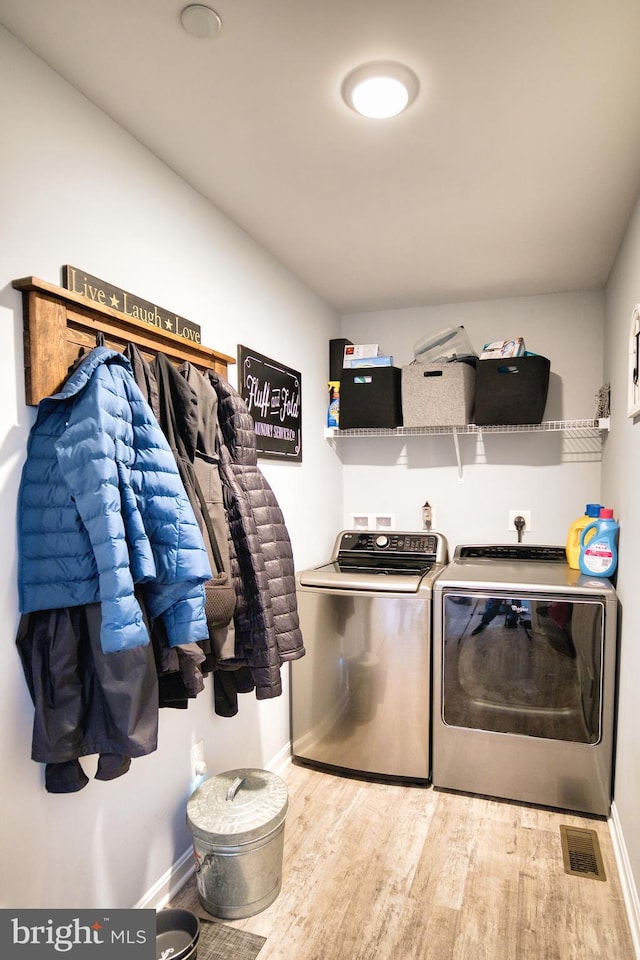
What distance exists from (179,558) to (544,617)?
1600 mm

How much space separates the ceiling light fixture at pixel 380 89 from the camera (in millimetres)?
1386

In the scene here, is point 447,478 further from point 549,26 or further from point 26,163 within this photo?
point 26,163

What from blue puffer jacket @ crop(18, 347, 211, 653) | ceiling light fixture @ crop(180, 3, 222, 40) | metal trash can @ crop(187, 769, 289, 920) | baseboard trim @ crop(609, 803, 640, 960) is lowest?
baseboard trim @ crop(609, 803, 640, 960)

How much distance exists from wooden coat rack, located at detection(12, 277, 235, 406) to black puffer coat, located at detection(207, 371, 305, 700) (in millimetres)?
396

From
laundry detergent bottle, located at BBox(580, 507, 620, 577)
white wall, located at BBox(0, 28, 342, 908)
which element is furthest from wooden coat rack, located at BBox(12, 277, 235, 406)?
laundry detergent bottle, located at BBox(580, 507, 620, 577)

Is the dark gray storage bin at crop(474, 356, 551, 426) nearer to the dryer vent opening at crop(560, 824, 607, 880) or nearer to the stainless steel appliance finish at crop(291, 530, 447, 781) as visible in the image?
the stainless steel appliance finish at crop(291, 530, 447, 781)

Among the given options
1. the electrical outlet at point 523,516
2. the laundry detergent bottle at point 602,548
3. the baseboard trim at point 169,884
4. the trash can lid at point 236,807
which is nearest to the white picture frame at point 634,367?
the laundry detergent bottle at point 602,548

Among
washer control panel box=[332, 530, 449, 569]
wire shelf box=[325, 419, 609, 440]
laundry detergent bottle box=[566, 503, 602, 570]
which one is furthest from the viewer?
washer control panel box=[332, 530, 449, 569]

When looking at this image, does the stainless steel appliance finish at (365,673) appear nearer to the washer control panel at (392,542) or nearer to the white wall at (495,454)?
the washer control panel at (392,542)

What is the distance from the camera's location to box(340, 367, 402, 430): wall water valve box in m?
2.98

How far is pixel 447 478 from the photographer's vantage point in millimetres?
3238

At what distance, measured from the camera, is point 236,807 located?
5.65ft

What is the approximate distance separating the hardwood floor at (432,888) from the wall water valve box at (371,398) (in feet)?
5.73

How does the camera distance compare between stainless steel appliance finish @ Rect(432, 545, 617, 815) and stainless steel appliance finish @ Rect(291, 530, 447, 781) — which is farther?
stainless steel appliance finish @ Rect(291, 530, 447, 781)
